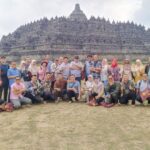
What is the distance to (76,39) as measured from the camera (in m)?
99.7

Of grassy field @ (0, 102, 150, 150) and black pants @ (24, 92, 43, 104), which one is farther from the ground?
black pants @ (24, 92, 43, 104)

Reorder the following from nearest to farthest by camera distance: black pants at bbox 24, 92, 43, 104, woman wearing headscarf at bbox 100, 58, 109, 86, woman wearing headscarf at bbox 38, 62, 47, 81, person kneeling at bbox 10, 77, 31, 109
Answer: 1. person kneeling at bbox 10, 77, 31, 109
2. black pants at bbox 24, 92, 43, 104
3. woman wearing headscarf at bbox 100, 58, 109, 86
4. woman wearing headscarf at bbox 38, 62, 47, 81

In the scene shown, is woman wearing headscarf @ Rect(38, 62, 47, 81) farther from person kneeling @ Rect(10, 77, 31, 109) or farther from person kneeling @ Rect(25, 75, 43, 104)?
person kneeling @ Rect(10, 77, 31, 109)

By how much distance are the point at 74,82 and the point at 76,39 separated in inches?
3240

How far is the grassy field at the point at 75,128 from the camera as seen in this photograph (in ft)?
37.9

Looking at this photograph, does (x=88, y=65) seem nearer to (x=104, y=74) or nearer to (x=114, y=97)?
(x=104, y=74)

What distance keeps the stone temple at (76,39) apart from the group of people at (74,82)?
2861 inches

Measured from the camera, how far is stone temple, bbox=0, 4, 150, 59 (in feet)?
314

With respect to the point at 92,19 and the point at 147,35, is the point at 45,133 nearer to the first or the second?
the point at 92,19

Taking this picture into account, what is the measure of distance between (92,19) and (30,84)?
312ft

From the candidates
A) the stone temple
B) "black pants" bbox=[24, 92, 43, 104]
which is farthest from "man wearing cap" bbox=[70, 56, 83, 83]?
the stone temple

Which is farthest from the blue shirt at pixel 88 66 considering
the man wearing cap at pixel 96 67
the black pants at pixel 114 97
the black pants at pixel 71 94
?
the black pants at pixel 114 97

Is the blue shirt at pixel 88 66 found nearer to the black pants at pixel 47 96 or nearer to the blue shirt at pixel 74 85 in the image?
the blue shirt at pixel 74 85

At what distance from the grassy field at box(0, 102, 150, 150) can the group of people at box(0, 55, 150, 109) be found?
28.0 inches
